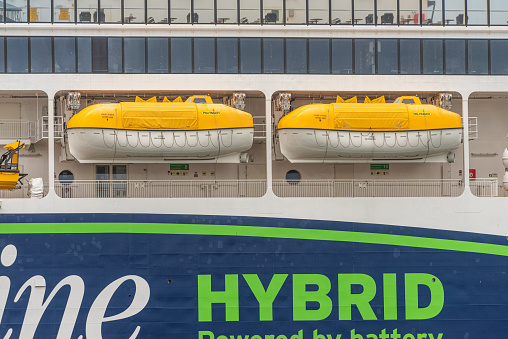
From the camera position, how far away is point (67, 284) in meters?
15.5

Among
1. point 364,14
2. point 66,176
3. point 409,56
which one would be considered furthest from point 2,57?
point 409,56

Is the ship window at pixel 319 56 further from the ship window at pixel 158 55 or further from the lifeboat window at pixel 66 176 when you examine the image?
the lifeboat window at pixel 66 176

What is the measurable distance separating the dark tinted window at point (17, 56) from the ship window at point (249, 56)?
218 inches

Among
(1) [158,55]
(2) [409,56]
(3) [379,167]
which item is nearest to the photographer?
(1) [158,55]

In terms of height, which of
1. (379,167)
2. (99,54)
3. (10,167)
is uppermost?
(99,54)

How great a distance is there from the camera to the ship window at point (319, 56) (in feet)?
56.0

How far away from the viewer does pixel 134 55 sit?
16828 mm

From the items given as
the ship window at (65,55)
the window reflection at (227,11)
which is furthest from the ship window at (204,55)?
the ship window at (65,55)

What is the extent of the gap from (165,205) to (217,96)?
3.72m

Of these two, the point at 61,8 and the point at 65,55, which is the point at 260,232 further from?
the point at 61,8

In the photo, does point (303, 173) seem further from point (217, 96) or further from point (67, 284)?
point (67, 284)

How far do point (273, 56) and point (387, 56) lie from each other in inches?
120

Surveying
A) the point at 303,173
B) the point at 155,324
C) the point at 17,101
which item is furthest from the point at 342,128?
the point at 17,101

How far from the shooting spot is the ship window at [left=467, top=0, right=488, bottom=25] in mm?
17516
